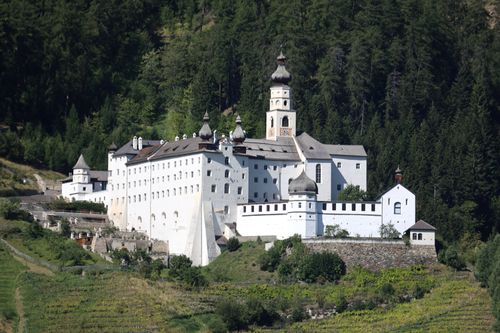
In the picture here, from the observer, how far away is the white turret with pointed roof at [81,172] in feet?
419

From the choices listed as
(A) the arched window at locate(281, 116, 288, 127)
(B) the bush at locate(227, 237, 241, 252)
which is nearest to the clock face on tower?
(A) the arched window at locate(281, 116, 288, 127)

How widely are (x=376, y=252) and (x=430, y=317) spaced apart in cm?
870

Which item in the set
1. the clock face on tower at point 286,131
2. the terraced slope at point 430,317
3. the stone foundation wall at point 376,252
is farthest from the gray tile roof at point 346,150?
the terraced slope at point 430,317

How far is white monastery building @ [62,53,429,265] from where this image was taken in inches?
4542

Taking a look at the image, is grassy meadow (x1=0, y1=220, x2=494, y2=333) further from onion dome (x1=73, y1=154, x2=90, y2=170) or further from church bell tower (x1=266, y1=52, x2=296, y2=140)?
onion dome (x1=73, y1=154, x2=90, y2=170)


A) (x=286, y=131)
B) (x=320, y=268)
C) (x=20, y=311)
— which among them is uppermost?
(x=286, y=131)

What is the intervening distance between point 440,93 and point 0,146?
29.8m

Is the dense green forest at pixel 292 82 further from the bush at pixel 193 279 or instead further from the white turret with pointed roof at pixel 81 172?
the bush at pixel 193 279

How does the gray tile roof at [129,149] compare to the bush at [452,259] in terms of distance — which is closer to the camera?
the bush at [452,259]

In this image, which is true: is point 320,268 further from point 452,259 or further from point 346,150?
point 346,150

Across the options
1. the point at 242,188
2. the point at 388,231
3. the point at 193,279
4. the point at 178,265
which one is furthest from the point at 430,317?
the point at 242,188

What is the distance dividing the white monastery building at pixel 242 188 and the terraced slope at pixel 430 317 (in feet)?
28.4

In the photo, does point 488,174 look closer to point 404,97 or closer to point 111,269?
point 404,97

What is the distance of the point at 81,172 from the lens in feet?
420
